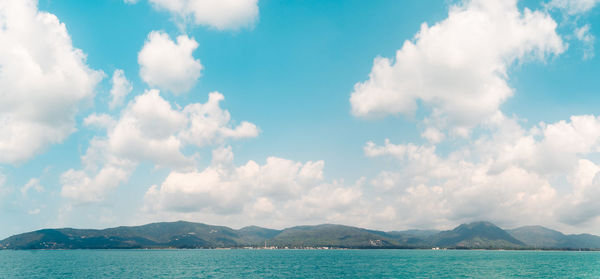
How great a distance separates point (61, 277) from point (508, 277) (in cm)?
18097

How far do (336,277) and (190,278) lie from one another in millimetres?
57762

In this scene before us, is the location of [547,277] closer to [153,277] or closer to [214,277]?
[214,277]

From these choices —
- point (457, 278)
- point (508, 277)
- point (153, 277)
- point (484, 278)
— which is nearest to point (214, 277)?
point (153, 277)

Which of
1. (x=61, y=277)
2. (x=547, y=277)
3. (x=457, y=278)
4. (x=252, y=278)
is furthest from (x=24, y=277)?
(x=547, y=277)

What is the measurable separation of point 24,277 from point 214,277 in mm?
80390

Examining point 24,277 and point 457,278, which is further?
point 24,277

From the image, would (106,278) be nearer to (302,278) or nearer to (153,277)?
(153,277)

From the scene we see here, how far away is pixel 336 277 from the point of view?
5512 inches

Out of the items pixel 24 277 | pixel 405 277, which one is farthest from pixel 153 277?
pixel 405 277

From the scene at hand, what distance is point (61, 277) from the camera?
464ft

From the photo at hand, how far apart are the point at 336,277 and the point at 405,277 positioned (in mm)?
26923

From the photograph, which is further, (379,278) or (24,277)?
(24,277)

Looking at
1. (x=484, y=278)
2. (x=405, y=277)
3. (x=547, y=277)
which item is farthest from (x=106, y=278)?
(x=547, y=277)

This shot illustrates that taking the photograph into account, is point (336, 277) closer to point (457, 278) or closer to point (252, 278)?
point (252, 278)
